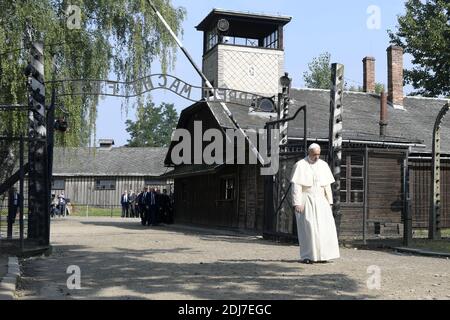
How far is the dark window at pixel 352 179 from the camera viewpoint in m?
21.3

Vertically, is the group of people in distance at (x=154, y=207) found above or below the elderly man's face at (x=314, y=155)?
below

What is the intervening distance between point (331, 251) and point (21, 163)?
5.76 meters

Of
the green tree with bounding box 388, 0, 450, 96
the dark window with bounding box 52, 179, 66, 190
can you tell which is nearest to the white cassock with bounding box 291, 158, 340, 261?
the green tree with bounding box 388, 0, 450, 96

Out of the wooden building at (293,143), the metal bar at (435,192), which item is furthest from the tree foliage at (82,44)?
the metal bar at (435,192)

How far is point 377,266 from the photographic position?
10.5m

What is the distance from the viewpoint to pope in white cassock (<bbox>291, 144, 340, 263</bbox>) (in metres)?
10.6

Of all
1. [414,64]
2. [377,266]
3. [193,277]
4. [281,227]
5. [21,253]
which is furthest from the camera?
[414,64]

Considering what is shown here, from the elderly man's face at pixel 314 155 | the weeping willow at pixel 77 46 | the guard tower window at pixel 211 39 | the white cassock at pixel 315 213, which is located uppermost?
the guard tower window at pixel 211 39

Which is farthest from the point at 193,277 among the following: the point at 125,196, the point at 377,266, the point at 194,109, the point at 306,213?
the point at 125,196

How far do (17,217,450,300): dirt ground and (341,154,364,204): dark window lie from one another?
300 inches

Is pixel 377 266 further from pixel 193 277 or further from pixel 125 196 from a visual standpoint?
pixel 125 196

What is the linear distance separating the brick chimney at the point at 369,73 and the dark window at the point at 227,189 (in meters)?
11.9

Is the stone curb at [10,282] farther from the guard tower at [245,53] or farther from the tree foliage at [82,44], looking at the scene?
the guard tower at [245,53]

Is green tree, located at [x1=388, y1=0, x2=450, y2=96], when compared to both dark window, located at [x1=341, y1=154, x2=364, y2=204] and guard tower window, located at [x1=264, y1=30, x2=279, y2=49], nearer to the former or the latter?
guard tower window, located at [x1=264, y1=30, x2=279, y2=49]
